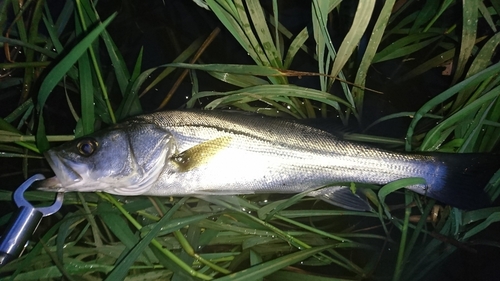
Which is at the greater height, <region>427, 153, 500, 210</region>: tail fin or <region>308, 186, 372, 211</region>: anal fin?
<region>308, 186, 372, 211</region>: anal fin

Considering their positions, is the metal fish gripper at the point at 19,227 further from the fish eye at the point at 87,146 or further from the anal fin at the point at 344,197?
the anal fin at the point at 344,197

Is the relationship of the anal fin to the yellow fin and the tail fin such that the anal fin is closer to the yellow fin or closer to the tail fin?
the tail fin

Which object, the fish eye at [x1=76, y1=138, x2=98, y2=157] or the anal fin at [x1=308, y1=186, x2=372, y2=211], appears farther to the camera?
the anal fin at [x1=308, y1=186, x2=372, y2=211]

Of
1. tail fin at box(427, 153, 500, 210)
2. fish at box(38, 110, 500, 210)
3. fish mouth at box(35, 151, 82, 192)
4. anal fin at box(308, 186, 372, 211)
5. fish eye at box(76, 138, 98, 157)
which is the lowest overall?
tail fin at box(427, 153, 500, 210)

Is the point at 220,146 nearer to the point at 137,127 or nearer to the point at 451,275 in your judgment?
the point at 137,127

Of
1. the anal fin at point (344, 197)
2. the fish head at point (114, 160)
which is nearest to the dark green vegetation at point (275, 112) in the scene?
the anal fin at point (344, 197)

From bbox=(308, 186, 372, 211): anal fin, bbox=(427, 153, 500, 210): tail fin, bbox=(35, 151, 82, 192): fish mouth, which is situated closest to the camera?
bbox=(35, 151, 82, 192): fish mouth

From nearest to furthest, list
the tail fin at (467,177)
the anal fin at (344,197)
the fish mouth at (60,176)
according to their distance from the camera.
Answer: the fish mouth at (60,176), the tail fin at (467,177), the anal fin at (344,197)

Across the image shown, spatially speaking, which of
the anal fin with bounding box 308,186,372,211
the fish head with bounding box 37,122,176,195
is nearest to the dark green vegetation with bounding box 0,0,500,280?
the anal fin with bounding box 308,186,372,211
